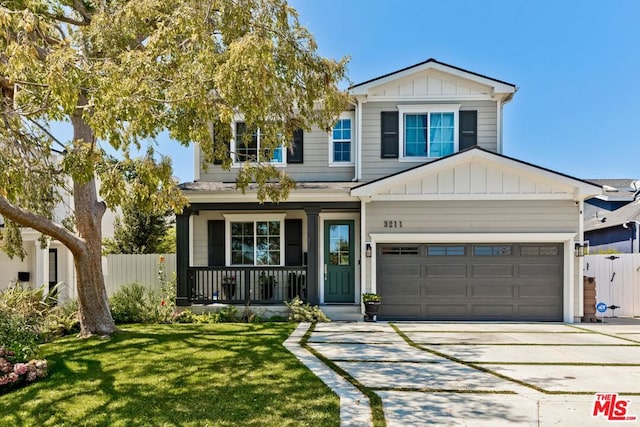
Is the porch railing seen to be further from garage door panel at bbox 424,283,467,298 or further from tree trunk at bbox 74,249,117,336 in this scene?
garage door panel at bbox 424,283,467,298

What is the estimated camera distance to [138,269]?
518 inches

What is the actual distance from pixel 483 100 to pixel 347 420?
10.7m

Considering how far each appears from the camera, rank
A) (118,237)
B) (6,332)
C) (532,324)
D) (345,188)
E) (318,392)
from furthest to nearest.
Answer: (118,237)
(345,188)
(532,324)
(6,332)
(318,392)

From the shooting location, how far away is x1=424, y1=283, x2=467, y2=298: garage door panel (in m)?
11.1

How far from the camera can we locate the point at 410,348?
7.74 m

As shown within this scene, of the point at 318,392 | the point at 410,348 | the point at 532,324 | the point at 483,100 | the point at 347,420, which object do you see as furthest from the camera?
the point at 483,100

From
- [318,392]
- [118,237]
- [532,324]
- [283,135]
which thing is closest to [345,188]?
[283,135]

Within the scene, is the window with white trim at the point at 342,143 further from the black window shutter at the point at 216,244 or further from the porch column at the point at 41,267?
the porch column at the point at 41,267

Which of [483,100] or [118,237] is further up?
[483,100]

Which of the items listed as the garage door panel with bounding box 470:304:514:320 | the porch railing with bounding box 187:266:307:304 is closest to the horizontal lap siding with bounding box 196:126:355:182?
the porch railing with bounding box 187:266:307:304

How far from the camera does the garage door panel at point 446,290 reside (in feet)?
36.3

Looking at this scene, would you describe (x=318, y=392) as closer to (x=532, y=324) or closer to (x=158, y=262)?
(x=532, y=324)

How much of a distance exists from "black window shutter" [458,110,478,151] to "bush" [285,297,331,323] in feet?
20.4

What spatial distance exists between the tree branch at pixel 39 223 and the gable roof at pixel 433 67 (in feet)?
26.3
